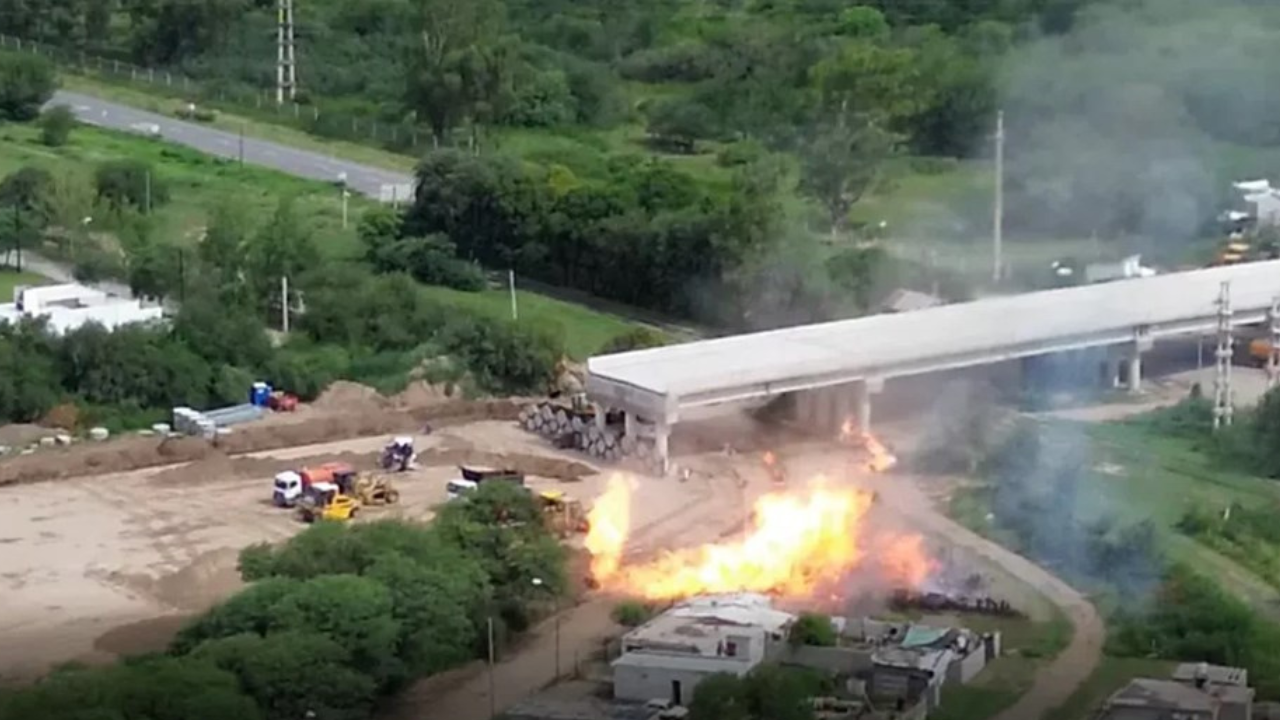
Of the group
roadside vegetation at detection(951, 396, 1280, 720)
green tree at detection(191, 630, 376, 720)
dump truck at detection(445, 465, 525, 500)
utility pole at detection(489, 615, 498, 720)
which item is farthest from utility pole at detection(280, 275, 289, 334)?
green tree at detection(191, 630, 376, 720)

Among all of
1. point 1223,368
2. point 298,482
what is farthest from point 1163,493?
point 298,482

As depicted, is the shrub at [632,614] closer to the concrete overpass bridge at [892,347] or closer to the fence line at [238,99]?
the concrete overpass bridge at [892,347]

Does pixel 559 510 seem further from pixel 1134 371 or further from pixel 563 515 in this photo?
pixel 1134 371

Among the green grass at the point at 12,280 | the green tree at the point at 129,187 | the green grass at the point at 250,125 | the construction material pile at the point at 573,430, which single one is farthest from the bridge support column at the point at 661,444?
the green grass at the point at 250,125

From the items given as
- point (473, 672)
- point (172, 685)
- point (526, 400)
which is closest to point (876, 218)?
point (526, 400)

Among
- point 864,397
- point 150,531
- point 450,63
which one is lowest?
point 150,531

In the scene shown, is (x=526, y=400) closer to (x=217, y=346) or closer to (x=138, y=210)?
(x=217, y=346)

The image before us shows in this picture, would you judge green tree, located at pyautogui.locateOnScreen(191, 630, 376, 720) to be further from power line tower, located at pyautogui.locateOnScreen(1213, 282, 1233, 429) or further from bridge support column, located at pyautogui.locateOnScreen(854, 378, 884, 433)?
power line tower, located at pyautogui.locateOnScreen(1213, 282, 1233, 429)
